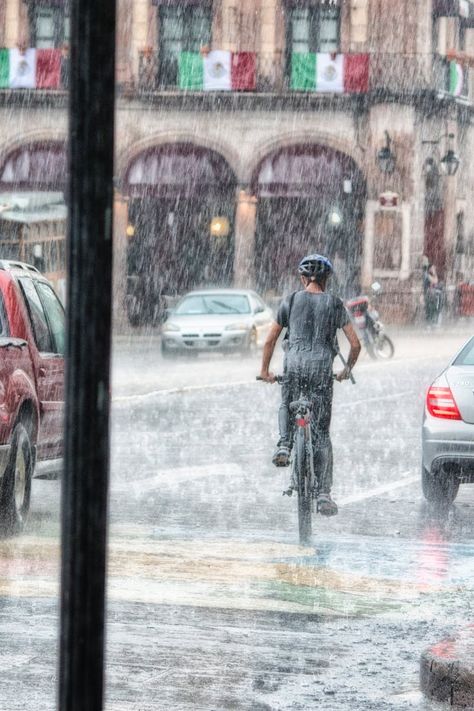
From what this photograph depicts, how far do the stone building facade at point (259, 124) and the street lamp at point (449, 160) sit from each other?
765mm

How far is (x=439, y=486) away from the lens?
11453mm

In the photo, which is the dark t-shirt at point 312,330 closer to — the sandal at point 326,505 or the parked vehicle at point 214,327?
the sandal at point 326,505

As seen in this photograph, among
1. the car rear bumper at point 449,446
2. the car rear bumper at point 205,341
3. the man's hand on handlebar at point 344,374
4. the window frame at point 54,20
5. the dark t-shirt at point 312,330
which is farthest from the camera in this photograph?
the window frame at point 54,20

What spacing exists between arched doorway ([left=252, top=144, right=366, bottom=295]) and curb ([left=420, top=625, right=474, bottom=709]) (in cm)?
3778

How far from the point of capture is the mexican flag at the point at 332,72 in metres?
43.2

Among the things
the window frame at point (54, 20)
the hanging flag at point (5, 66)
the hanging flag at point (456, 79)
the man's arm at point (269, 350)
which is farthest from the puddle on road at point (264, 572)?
the hanging flag at point (456, 79)

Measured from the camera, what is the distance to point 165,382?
2388 cm

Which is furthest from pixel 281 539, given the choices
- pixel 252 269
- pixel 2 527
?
pixel 252 269

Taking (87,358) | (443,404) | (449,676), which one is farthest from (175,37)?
(87,358)

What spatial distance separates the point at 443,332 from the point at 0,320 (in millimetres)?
30883

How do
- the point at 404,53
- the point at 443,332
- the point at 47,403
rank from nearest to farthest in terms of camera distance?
the point at 47,403 < the point at 443,332 < the point at 404,53

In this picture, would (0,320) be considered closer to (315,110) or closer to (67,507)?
(67,507)

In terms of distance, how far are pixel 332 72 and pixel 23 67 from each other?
26.7 ft

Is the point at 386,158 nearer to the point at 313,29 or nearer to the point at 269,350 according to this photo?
the point at 313,29
